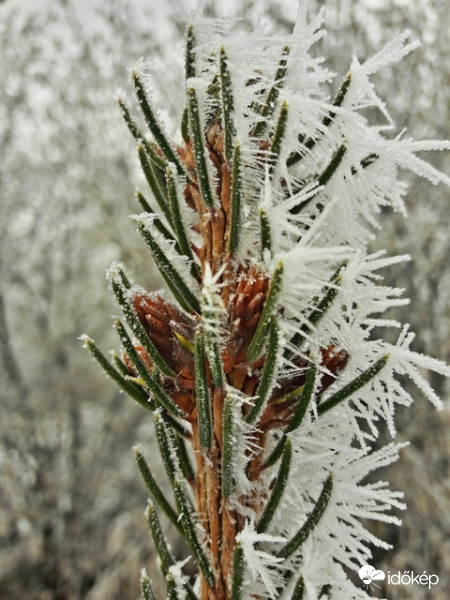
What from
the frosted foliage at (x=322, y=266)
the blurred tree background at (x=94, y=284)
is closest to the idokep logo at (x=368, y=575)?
the frosted foliage at (x=322, y=266)

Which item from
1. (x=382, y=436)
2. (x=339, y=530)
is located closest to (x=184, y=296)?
(x=339, y=530)

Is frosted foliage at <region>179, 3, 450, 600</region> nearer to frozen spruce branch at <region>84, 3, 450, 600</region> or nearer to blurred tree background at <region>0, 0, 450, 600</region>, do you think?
frozen spruce branch at <region>84, 3, 450, 600</region>

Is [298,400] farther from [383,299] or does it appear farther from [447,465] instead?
[447,465]

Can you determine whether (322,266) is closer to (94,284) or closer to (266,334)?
(266,334)

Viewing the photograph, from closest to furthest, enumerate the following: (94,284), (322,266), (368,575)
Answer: (322,266), (368,575), (94,284)

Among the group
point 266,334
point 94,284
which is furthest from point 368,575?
point 94,284
